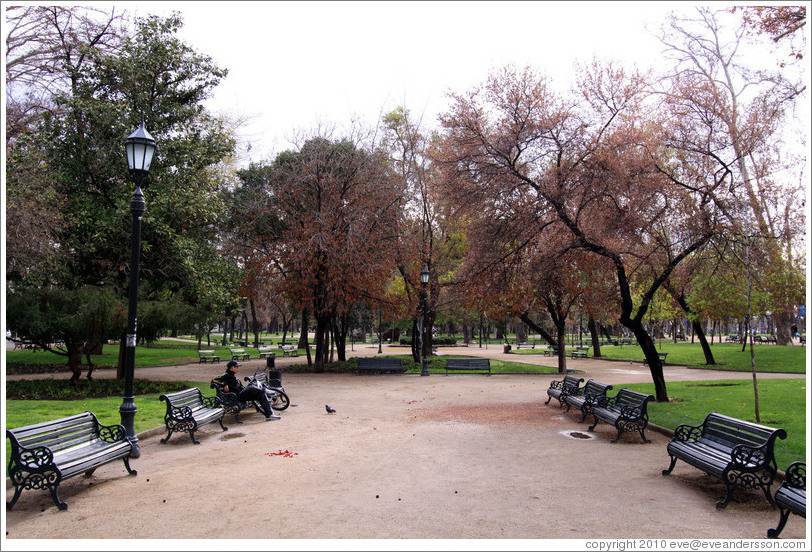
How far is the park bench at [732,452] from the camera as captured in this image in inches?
234

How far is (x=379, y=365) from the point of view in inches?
927

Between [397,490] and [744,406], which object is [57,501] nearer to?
[397,490]

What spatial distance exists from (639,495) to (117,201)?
15870mm

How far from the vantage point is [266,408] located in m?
11.8

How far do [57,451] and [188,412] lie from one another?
2.92m

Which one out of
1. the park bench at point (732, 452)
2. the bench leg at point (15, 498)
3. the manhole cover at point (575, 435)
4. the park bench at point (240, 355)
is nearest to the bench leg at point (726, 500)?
the park bench at point (732, 452)

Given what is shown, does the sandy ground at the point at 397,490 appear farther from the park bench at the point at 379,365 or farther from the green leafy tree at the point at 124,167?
the park bench at the point at 379,365

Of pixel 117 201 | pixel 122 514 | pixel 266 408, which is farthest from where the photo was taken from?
pixel 117 201

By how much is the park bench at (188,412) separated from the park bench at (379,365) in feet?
42.2

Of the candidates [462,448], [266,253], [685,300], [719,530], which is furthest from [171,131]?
[685,300]

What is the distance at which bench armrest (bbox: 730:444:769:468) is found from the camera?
5965 mm

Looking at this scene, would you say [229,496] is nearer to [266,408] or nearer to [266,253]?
[266,408]

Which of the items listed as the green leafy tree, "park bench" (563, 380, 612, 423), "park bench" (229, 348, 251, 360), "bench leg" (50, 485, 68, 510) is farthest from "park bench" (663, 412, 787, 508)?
"park bench" (229, 348, 251, 360)

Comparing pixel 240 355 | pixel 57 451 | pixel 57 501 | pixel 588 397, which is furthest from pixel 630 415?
pixel 240 355
